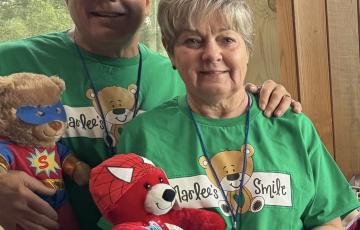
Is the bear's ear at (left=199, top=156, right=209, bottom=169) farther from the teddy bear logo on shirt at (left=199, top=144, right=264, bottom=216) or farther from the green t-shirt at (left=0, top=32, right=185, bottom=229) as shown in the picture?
the green t-shirt at (left=0, top=32, right=185, bottom=229)

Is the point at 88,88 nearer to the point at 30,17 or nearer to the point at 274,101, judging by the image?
the point at 274,101

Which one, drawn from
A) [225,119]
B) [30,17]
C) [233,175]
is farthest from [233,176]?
[30,17]

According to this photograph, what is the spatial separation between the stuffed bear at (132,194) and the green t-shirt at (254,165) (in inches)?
5.7

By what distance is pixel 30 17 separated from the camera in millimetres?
1988

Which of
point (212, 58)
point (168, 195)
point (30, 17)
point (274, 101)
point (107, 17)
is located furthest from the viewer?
point (30, 17)

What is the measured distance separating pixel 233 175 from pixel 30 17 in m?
1.22

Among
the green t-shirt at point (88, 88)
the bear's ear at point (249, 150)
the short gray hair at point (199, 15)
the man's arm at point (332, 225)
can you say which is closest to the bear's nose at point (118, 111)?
the green t-shirt at point (88, 88)

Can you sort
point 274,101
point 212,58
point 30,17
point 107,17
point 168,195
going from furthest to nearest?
1. point 30,17
2. point 107,17
3. point 274,101
4. point 212,58
5. point 168,195

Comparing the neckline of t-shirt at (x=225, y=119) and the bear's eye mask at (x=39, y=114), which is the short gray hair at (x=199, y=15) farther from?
the bear's eye mask at (x=39, y=114)

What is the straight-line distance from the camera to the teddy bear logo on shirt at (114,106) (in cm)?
136

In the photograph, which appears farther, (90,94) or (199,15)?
(90,94)

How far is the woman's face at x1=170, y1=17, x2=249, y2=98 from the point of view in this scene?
111 centimetres

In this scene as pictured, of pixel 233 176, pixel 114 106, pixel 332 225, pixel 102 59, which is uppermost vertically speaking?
pixel 102 59

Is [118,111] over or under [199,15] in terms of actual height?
under
